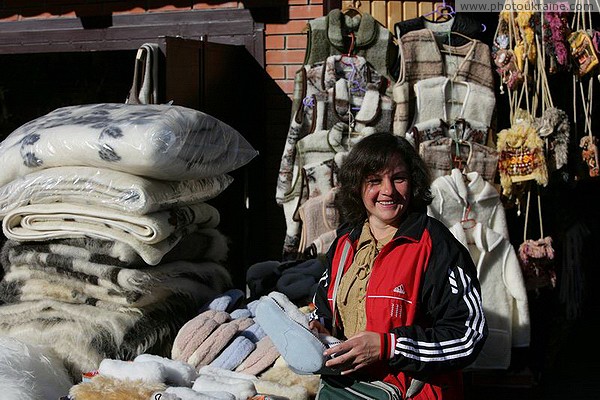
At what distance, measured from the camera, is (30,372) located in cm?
311

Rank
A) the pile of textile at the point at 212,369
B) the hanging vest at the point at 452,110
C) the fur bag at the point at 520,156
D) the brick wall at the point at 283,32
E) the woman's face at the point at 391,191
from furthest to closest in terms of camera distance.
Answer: the brick wall at the point at 283,32 → the hanging vest at the point at 452,110 → the fur bag at the point at 520,156 → the pile of textile at the point at 212,369 → the woman's face at the point at 391,191

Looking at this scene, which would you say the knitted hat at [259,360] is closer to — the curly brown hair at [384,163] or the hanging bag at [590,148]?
the curly brown hair at [384,163]

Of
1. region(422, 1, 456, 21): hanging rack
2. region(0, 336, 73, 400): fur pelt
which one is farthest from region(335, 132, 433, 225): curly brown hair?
region(422, 1, 456, 21): hanging rack

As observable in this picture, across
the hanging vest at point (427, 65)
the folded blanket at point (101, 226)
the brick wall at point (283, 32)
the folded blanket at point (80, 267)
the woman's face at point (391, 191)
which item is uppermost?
the brick wall at point (283, 32)

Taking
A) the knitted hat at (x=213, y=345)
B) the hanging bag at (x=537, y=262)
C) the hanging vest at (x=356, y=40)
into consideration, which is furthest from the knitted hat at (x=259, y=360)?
the hanging vest at (x=356, y=40)

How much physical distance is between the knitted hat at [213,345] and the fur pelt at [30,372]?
1.56ft

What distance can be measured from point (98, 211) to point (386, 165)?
4.38 feet

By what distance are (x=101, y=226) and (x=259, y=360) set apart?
0.85 meters

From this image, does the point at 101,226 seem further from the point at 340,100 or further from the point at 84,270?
the point at 340,100

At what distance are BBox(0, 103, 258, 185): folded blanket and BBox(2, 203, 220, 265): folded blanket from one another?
0.57ft

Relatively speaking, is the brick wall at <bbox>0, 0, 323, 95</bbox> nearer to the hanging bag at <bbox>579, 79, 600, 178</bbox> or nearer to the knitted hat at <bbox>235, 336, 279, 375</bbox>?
the hanging bag at <bbox>579, 79, 600, 178</bbox>

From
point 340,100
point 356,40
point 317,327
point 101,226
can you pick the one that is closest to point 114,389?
point 317,327

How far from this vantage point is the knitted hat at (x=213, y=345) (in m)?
3.36

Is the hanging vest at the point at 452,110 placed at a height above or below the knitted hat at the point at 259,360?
above
